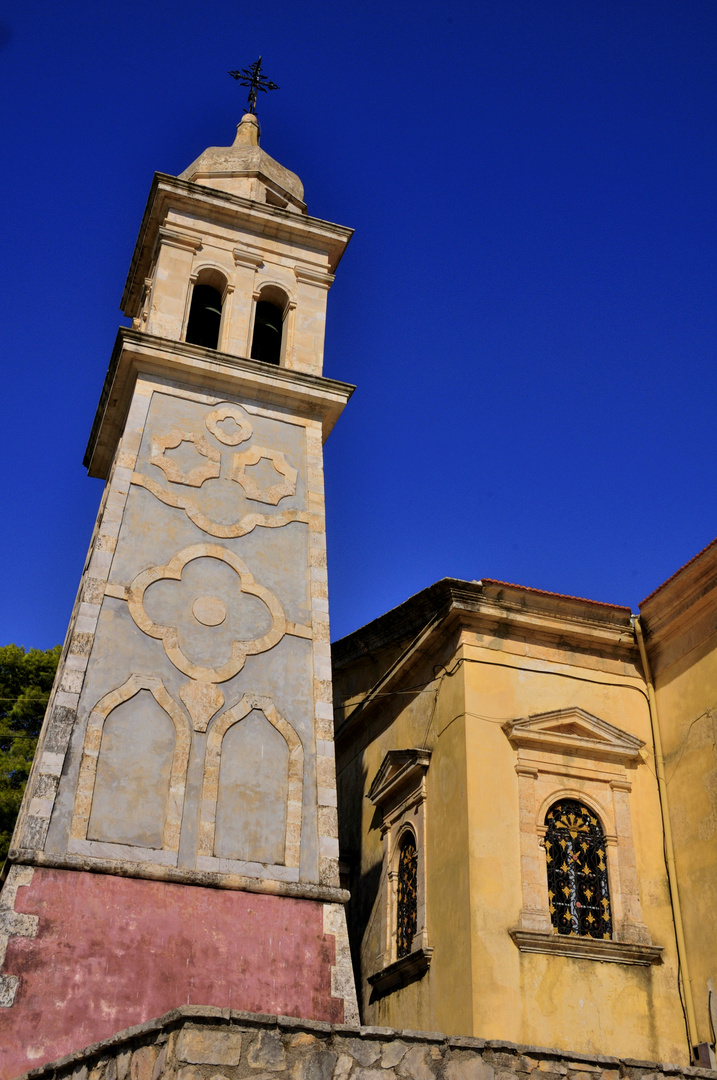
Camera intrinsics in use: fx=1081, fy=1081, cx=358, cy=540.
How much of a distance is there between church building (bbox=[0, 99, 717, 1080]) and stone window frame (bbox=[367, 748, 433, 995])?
5 cm

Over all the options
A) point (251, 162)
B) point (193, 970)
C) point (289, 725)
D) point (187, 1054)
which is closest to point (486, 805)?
point (289, 725)

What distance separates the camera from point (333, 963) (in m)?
10.2

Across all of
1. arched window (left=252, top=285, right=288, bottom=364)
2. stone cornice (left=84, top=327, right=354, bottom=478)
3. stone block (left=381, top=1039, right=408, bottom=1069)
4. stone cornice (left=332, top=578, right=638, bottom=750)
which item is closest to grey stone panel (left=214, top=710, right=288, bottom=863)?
stone cornice (left=332, top=578, right=638, bottom=750)

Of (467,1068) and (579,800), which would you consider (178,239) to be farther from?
(467,1068)

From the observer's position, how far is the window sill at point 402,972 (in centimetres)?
1259

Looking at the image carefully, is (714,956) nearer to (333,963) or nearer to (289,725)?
(333,963)

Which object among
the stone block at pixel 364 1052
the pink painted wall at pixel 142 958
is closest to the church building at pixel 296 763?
the pink painted wall at pixel 142 958

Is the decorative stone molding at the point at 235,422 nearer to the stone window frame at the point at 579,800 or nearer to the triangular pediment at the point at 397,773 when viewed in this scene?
the triangular pediment at the point at 397,773

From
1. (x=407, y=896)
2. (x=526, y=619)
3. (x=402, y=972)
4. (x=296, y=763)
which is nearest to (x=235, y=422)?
(x=526, y=619)

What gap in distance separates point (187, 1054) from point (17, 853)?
3.94 metres

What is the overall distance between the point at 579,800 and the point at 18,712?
14590 mm

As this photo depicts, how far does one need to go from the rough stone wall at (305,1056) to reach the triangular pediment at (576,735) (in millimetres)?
5926

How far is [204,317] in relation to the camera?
15469 millimetres

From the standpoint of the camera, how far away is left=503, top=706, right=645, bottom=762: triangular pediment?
42.8 feet
